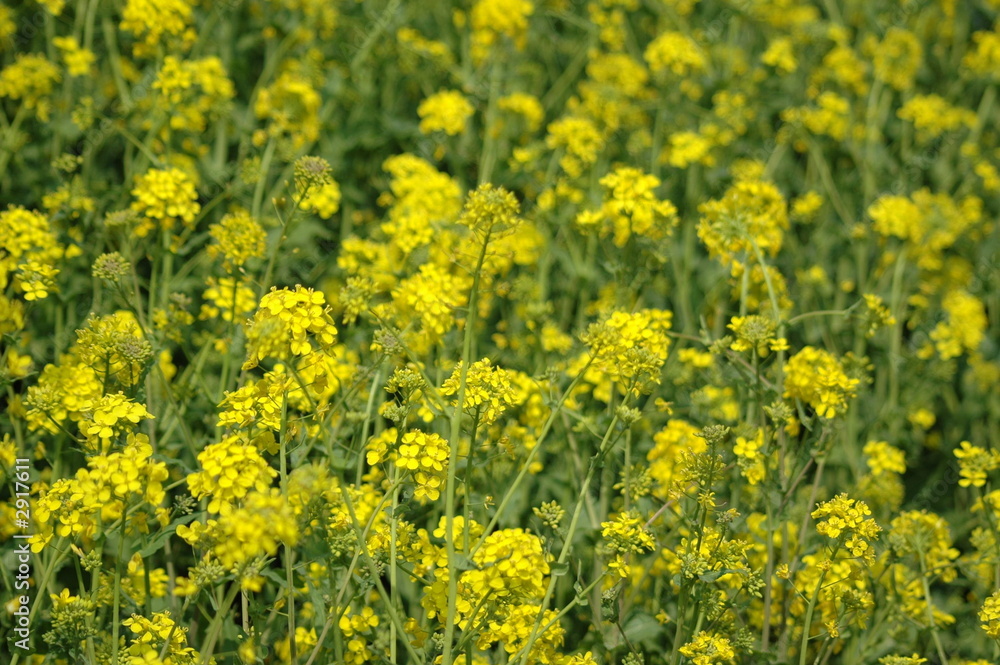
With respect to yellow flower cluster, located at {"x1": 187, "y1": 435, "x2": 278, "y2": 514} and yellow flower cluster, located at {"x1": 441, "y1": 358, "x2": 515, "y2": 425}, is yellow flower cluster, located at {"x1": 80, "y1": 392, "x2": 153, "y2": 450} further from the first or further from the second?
yellow flower cluster, located at {"x1": 441, "y1": 358, "x2": 515, "y2": 425}

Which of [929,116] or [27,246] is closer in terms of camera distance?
[27,246]

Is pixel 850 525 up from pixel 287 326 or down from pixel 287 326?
down

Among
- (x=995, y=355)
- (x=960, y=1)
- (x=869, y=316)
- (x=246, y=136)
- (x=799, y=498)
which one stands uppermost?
(x=960, y=1)

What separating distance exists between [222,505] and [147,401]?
111 centimetres

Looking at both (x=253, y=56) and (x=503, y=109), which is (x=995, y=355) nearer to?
(x=503, y=109)

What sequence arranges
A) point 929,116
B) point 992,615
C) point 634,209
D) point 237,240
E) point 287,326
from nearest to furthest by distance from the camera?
1. point 287,326
2. point 992,615
3. point 237,240
4. point 634,209
5. point 929,116

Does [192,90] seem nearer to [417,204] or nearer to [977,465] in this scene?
[417,204]

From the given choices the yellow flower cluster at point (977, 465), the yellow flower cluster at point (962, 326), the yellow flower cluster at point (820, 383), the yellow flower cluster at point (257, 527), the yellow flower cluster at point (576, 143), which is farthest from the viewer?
the yellow flower cluster at point (962, 326)

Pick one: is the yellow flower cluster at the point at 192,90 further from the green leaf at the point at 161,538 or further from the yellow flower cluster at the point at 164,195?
the green leaf at the point at 161,538

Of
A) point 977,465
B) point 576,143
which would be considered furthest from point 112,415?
point 977,465

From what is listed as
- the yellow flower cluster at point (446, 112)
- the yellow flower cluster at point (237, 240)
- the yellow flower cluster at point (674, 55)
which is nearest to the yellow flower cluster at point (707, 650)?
the yellow flower cluster at point (237, 240)

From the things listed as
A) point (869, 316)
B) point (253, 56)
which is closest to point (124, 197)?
point (253, 56)

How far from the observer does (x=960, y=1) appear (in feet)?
20.6

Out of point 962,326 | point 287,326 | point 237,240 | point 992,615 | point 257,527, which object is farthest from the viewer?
point 962,326
